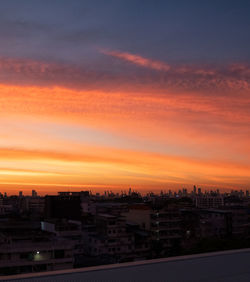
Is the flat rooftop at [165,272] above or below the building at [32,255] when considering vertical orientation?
above

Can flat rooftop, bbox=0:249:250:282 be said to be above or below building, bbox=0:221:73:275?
above

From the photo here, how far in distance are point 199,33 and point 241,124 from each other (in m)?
4.35

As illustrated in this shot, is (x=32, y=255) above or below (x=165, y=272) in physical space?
below

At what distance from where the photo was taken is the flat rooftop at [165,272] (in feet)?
5.86

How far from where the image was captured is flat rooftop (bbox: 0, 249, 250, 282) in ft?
5.86

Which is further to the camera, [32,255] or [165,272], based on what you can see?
[32,255]

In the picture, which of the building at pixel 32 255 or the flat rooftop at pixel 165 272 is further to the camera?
the building at pixel 32 255

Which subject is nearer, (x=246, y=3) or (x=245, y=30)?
(x=246, y=3)

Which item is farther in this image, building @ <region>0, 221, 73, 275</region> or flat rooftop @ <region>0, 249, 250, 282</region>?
building @ <region>0, 221, 73, 275</region>

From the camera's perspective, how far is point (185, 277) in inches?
74.9

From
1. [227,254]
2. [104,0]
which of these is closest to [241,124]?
[104,0]

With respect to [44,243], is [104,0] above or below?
above

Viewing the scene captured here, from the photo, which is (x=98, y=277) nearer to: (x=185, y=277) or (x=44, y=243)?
(x=185, y=277)

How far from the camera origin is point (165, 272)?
1.98m
